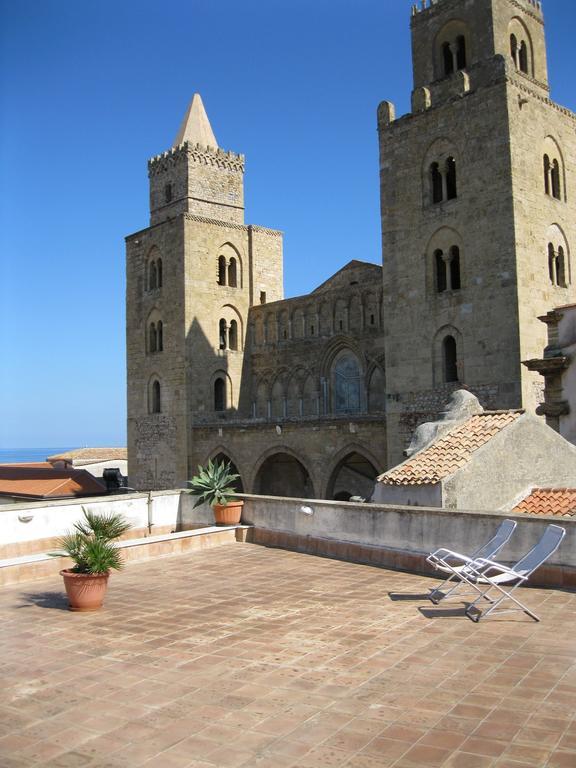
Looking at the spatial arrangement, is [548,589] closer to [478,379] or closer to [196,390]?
[478,379]

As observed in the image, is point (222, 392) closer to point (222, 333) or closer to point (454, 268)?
point (222, 333)

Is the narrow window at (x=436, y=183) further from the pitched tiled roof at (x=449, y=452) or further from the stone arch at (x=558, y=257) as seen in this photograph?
the pitched tiled roof at (x=449, y=452)

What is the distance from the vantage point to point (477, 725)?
4508 mm

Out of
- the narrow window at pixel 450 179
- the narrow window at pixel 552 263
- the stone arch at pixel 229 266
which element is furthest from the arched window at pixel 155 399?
the narrow window at pixel 552 263

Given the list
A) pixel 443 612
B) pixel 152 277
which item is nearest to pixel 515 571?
pixel 443 612

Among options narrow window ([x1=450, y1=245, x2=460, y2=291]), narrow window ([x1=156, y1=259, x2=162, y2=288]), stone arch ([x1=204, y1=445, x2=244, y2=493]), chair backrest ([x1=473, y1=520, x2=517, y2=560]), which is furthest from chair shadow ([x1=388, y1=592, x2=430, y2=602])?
narrow window ([x1=156, y1=259, x2=162, y2=288])

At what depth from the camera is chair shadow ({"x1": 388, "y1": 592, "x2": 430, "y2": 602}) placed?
773 centimetres

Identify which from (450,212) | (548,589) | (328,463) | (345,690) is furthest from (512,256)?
(345,690)

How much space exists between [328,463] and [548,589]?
17876mm

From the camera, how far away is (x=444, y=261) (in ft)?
73.4

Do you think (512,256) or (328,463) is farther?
(328,463)

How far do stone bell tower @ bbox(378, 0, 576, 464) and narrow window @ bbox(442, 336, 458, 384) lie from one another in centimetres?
3

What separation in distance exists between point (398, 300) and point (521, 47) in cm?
842

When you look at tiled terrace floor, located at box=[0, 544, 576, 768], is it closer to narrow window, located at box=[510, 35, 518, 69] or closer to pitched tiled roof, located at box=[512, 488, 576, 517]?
pitched tiled roof, located at box=[512, 488, 576, 517]
